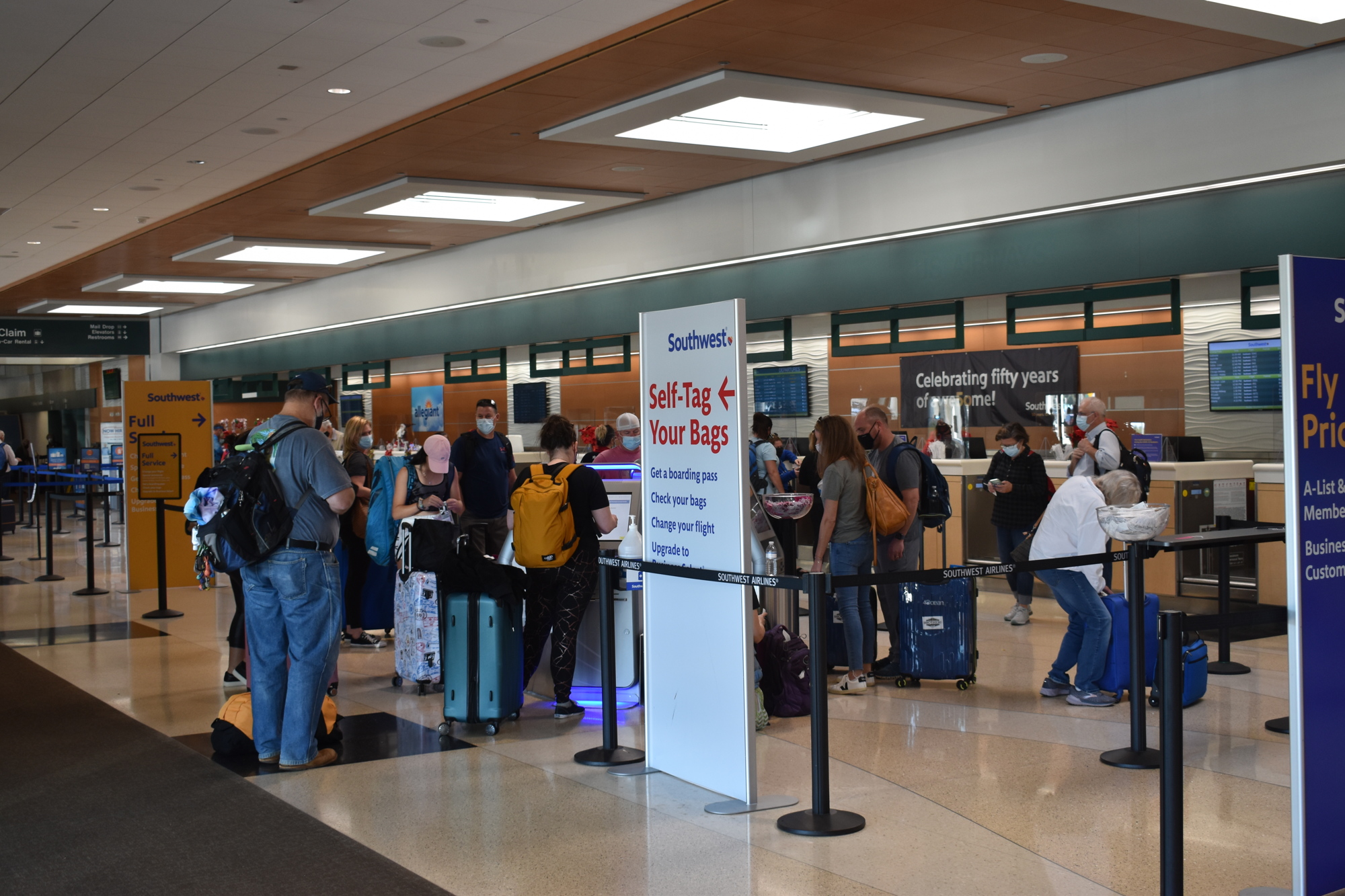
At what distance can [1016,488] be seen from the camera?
9336 millimetres

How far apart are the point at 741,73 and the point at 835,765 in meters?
4.62

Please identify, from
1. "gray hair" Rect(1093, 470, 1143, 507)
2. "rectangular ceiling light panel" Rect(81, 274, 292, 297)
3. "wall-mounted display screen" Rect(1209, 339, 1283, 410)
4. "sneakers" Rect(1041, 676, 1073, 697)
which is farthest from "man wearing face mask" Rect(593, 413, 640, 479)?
"rectangular ceiling light panel" Rect(81, 274, 292, 297)

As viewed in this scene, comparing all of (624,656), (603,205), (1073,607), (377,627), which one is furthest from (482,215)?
(1073,607)

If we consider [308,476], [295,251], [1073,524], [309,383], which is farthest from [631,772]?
[295,251]

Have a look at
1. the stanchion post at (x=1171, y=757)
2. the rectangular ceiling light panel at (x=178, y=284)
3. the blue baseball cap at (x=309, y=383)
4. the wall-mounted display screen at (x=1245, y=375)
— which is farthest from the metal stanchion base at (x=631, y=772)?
the rectangular ceiling light panel at (x=178, y=284)

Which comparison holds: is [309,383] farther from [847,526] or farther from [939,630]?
[939,630]

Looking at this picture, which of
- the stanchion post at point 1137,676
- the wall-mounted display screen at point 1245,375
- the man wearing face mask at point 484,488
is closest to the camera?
the stanchion post at point 1137,676

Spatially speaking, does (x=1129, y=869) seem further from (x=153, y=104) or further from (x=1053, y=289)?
(x=153, y=104)

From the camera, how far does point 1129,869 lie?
4.22 meters

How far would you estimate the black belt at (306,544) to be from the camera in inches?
219

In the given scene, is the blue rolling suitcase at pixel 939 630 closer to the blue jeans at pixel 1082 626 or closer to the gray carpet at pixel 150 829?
the blue jeans at pixel 1082 626

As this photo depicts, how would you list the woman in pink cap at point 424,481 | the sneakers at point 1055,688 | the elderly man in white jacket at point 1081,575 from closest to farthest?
1. the elderly man in white jacket at point 1081,575
2. the sneakers at point 1055,688
3. the woman in pink cap at point 424,481

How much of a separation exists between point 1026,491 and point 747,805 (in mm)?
5061

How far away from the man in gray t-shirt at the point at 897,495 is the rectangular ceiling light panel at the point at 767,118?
2346mm
